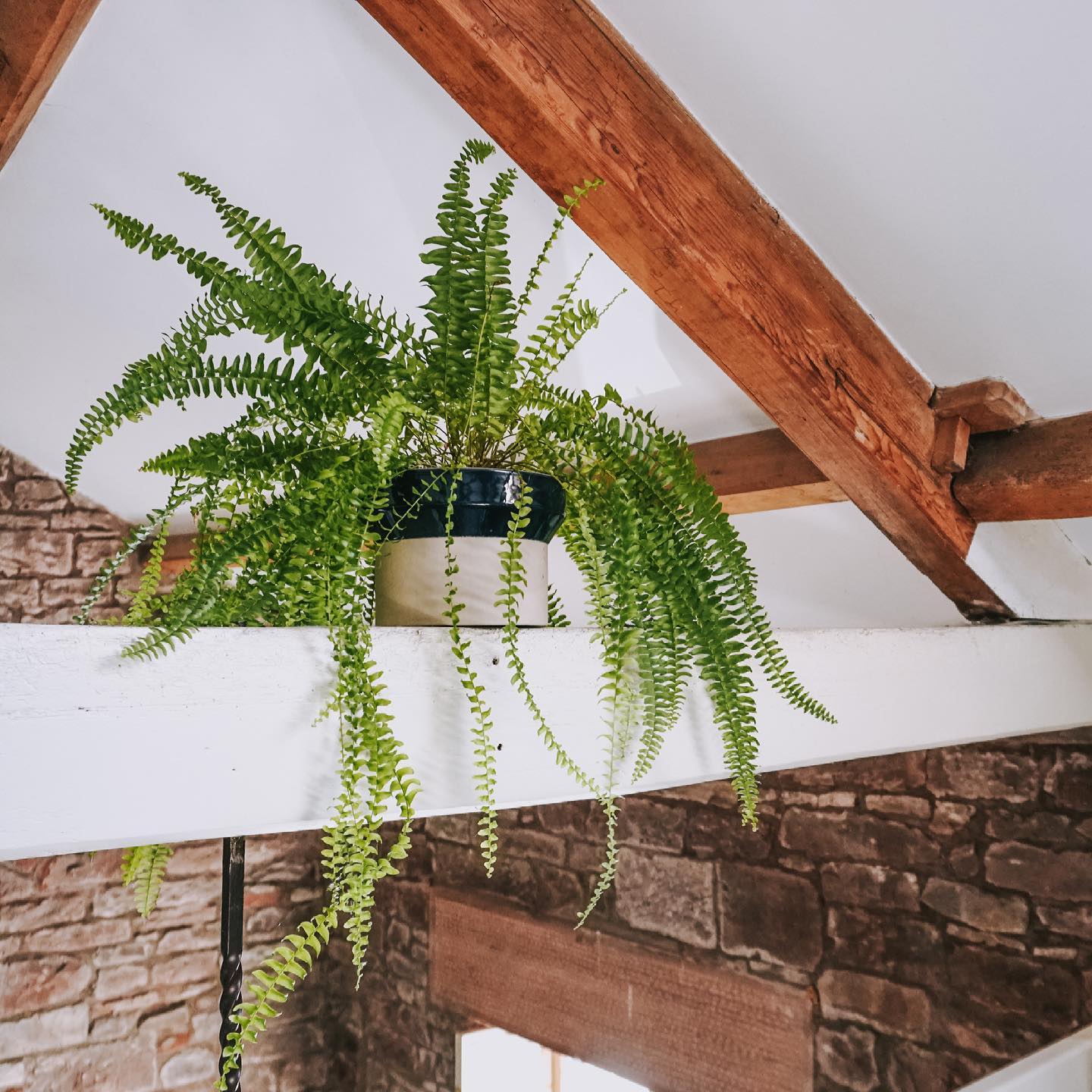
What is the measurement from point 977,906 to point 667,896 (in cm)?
101

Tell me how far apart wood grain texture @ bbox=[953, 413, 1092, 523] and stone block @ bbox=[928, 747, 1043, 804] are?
87 cm

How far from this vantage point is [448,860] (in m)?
3.92

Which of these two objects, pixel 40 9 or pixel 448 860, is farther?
pixel 448 860

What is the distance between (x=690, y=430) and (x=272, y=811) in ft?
A: 5.44

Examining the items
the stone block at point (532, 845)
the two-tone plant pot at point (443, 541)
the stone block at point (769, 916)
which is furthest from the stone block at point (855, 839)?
the two-tone plant pot at point (443, 541)

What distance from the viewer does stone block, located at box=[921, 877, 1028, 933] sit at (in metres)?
2.35

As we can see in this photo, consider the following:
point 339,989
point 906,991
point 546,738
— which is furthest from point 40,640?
point 339,989

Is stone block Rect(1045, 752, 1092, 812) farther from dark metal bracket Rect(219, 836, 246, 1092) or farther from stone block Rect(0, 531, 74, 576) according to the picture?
stone block Rect(0, 531, 74, 576)

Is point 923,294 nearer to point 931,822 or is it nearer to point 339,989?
point 931,822

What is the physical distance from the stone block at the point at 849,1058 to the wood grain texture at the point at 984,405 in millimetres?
1721

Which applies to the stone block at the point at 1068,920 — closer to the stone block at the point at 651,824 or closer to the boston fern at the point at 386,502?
the stone block at the point at 651,824

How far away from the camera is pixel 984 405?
1734 mm

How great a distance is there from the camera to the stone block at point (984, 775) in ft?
Result: 7.74

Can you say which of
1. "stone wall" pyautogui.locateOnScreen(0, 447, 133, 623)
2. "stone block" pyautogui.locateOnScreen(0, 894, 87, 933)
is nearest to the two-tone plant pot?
"stone wall" pyautogui.locateOnScreen(0, 447, 133, 623)
